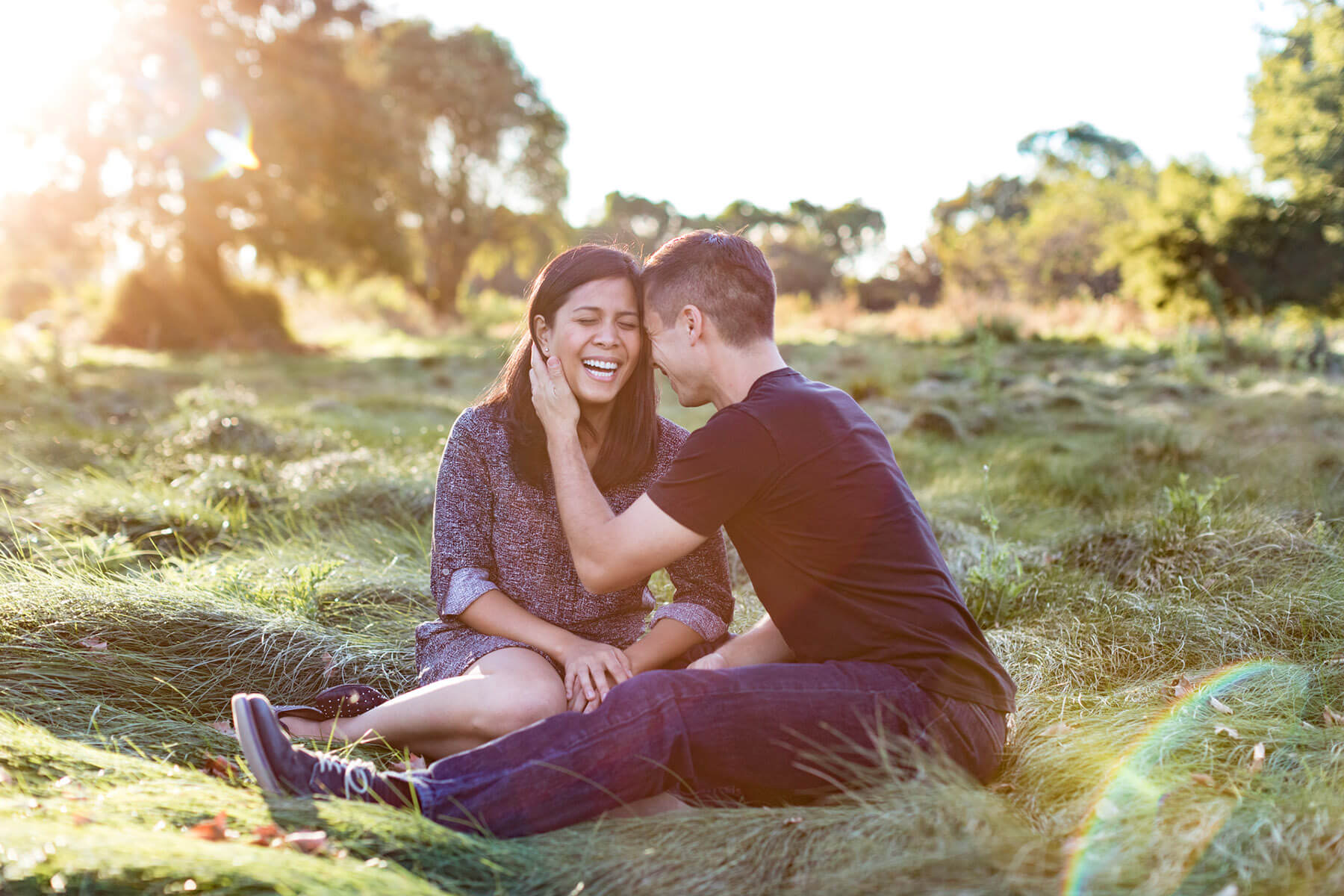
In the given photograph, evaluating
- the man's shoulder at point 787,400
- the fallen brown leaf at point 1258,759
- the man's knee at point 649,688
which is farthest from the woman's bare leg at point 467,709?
the fallen brown leaf at point 1258,759

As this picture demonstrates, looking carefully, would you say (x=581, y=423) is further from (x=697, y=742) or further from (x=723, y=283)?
(x=697, y=742)

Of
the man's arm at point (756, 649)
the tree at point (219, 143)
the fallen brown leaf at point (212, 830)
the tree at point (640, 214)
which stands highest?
the tree at point (640, 214)

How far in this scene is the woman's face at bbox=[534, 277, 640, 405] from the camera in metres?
2.58

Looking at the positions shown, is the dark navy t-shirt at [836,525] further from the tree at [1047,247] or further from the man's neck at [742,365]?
the tree at [1047,247]

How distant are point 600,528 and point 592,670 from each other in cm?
42

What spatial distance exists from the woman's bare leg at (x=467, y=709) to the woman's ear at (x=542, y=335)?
2.91 ft

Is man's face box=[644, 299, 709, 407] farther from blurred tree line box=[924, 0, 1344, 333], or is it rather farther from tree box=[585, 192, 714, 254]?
tree box=[585, 192, 714, 254]

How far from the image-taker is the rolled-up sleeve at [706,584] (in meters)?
2.67

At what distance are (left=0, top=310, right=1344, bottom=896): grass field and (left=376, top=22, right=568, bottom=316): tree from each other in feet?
65.4

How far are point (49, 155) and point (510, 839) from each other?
18720 mm

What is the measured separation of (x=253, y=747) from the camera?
1965 mm

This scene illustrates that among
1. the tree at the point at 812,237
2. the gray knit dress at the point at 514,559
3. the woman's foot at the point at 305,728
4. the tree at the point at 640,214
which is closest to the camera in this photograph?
the woman's foot at the point at 305,728

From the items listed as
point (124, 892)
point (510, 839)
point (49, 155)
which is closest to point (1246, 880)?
point (510, 839)

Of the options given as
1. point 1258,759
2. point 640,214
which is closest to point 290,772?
point 1258,759
